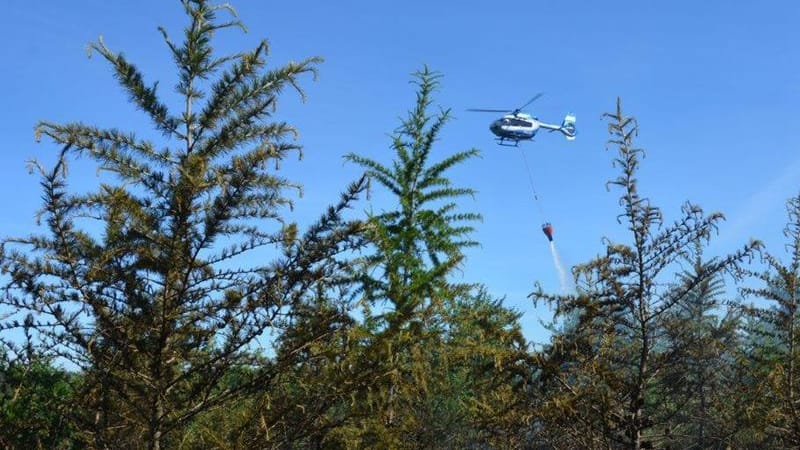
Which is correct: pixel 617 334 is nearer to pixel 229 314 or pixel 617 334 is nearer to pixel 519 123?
pixel 229 314

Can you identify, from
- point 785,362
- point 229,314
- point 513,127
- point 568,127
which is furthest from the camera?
point 568,127

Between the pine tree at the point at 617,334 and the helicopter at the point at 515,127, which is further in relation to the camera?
the helicopter at the point at 515,127

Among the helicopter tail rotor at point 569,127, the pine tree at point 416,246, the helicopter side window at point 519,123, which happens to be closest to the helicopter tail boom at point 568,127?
the helicopter tail rotor at point 569,127

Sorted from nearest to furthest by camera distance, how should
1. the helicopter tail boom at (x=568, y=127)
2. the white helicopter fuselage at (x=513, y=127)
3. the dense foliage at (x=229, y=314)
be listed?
the dense foliage at (x=229, y=314) < the white helicopter fuselage at (x=513, y=127) < the helicopter tail boom at (x=568, y=127)

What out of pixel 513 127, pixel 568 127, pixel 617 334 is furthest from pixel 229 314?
pixel 568 127

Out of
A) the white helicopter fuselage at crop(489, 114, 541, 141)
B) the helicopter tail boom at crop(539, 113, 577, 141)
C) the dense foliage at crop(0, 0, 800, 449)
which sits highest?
the helicopter tail boom at crop(539, 113, 577, 141)

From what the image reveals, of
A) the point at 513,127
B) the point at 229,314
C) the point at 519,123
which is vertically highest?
the point at 519,123

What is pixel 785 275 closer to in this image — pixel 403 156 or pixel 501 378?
pixel 501 378

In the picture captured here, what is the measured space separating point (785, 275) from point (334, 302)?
24.5 ft

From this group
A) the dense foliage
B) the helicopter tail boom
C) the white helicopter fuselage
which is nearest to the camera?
the dense foliage

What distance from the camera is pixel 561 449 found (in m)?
8.27

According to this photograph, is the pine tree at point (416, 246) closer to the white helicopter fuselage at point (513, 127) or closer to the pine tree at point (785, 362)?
the pine tree at point (785, 362)

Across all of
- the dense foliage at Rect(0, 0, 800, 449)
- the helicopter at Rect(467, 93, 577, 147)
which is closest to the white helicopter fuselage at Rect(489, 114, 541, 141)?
the helicopter at Rect(467, 93, 577, 147)

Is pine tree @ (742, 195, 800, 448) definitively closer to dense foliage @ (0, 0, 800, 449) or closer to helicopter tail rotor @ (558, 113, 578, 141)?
dense foliage @ (0, 0, 800, 449)
